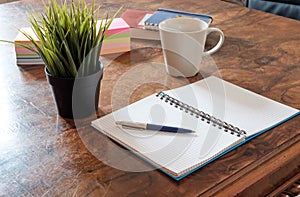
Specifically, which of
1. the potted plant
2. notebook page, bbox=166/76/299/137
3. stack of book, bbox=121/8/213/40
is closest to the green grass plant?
the potted plant

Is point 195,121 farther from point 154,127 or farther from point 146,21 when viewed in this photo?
point 146,21

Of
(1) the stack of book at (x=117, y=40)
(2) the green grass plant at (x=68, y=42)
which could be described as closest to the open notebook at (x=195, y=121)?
(2) the green grass plant at (x=68, y=42)

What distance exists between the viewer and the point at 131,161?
2.47 feet

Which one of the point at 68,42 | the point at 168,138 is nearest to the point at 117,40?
the point at 68,42

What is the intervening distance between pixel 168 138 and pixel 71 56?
0.25 m

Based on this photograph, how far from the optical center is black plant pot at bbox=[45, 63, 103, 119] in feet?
2.79

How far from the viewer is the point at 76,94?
2.83 ft

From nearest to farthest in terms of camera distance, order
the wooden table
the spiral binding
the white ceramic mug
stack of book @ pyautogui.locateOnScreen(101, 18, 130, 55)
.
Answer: the wooden table, the spiral binding, the white ceramic mug, stack of book @ pyautogui.locateOnScreen(101, 18, 130, 55)

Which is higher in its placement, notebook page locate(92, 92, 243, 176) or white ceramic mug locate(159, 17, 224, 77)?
white ceramic mug locate(159, 17, 224, 77)

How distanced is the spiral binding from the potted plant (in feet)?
0.52

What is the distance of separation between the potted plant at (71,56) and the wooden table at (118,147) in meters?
0.04

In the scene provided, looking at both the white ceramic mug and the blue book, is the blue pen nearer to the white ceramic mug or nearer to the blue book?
the white ceramic mug

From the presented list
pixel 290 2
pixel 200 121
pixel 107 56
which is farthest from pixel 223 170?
pixel 290 2

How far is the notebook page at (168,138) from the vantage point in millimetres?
747
